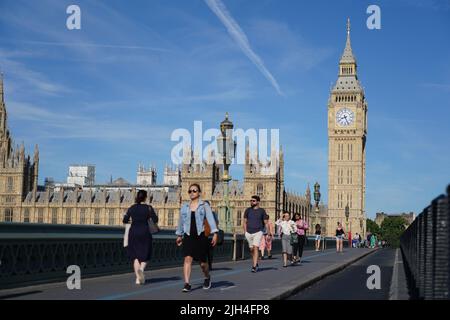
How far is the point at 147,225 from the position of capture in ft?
45.6

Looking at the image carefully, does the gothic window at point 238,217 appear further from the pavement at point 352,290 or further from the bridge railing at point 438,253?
the bridge railing at point 438,253

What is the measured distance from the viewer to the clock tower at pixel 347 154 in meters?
138

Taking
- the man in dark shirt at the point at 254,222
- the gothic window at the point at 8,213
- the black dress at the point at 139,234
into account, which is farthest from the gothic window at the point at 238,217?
the black dress at the point at 139,234

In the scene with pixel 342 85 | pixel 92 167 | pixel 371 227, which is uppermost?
pixel 342 85

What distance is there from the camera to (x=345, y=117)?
143 meters

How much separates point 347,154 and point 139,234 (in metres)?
130

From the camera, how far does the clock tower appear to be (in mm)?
138125

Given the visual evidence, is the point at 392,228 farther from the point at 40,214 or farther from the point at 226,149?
the point at 226,149

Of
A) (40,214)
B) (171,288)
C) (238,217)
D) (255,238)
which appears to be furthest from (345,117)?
(171,288)

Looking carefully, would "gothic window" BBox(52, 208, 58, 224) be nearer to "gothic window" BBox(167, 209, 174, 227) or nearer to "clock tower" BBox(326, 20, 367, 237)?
"gothic window" BBox(167, 209, 174, 227)

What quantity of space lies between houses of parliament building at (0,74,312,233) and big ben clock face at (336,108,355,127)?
22.5 m

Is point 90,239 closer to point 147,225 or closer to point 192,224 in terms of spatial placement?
point 147,225
